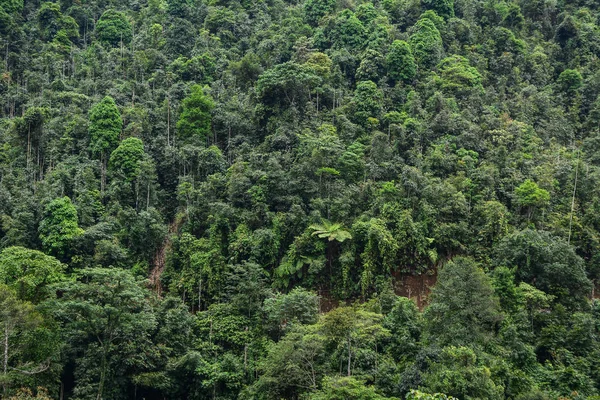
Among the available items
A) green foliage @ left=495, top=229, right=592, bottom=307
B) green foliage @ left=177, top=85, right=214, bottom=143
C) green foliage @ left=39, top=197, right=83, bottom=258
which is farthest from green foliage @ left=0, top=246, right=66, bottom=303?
green foliage @ left=495, top=229, right=592, bottom=307

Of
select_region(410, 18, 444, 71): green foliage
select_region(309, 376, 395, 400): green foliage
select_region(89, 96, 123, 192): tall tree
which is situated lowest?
select_region(309, 376, 395, 400): green foliage

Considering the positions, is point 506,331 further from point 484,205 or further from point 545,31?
point 545,31

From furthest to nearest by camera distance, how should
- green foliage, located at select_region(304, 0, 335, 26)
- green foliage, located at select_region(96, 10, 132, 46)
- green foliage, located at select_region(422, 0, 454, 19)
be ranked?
1. green foliage, located at select_region(304, 0, 335, 26)
2. green foliage, located at select_region(96, 10, 132, 46)
3. green foliage, located at select_region(422, 0, 454, 19)

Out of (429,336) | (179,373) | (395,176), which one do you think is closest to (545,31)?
(395,176)

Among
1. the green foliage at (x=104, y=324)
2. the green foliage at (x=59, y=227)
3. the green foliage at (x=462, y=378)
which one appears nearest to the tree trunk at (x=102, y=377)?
the green foliage at (x=104, y=324)

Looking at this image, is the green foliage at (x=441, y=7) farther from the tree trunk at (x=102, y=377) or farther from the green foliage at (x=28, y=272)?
the tree trunk at (x=102, y=377)

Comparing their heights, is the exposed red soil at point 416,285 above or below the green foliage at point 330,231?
below

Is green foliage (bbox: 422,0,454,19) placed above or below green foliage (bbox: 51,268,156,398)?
above

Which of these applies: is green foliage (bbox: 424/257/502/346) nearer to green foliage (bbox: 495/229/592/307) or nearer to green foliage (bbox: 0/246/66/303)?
green foliage (bbox: 495/229/592/307)
